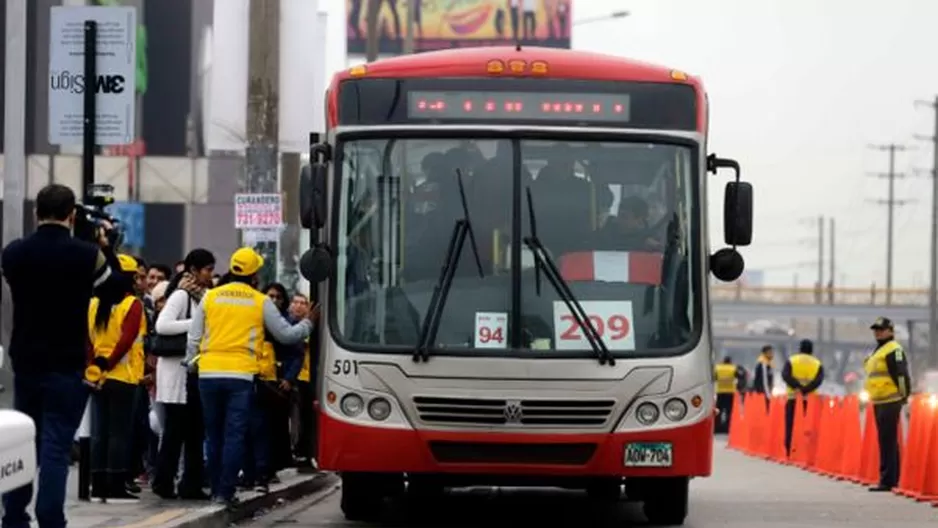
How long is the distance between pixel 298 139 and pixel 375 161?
8312 millimetres

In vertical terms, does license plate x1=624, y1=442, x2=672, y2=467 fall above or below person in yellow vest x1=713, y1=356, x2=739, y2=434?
above

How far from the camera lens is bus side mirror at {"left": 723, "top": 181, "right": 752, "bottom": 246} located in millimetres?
15828

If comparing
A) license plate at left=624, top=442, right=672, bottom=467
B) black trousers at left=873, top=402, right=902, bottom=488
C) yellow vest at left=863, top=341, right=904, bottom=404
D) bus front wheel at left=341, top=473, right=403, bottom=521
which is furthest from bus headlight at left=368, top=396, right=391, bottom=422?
black trousers at left=873, top=402, right=902, bottom=488

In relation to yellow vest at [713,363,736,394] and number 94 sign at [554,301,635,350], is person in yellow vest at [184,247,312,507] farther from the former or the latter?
yellow vest at [713,363,736,394]

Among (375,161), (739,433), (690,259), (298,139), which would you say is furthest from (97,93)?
(739,433)

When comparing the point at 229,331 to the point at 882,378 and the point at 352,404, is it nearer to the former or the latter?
the point at 352,404

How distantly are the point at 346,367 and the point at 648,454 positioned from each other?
205 centimetres

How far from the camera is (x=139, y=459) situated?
18.3 metres

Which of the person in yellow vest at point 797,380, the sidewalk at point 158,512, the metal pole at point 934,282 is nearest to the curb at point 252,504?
the sidewalk at point 158,512

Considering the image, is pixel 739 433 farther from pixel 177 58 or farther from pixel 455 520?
pixel 177 58

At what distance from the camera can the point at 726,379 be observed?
45.8m

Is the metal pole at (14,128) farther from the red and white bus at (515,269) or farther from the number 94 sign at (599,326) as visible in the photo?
the number 94 sign at (599,326)

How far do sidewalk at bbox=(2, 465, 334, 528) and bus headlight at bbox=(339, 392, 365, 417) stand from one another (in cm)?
102

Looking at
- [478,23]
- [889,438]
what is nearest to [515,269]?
[889,438]
